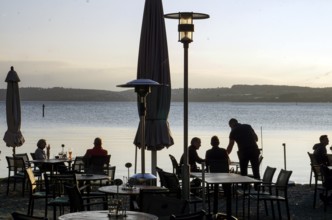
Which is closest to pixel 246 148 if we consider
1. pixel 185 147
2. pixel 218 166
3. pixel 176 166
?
pixel 176 166

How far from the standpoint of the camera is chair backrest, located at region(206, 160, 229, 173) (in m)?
12.5

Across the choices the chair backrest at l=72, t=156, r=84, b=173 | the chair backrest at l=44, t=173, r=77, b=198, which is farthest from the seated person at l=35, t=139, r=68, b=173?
the chair backrest at l=44, t=173, r=77, b=198

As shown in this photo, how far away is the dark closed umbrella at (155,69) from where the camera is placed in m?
12.7

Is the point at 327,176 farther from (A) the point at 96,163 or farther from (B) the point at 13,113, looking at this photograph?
Result: (B) the point at 13,113

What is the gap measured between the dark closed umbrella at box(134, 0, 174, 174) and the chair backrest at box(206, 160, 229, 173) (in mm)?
827

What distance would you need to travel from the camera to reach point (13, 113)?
17406mm

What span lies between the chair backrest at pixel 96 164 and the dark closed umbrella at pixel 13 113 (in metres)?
4.26

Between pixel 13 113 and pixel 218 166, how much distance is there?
6.48 m

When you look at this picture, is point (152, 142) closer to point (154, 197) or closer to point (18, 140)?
point (154, 197)

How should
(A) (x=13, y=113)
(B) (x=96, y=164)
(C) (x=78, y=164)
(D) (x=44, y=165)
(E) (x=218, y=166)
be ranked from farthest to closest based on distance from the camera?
1. (A) (x=13, y=113)
2. (D) (x=44, y=165)
3. (C) (x=78, y=164)
4. (B) (x=96, y=164)
5. (E) (x=218, y=166)

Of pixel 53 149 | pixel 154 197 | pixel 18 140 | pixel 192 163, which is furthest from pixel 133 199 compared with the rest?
pixel 53 149

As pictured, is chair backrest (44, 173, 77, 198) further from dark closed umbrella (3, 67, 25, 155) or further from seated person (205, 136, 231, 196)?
dark closed umbrella (3, 67, 25, 155)

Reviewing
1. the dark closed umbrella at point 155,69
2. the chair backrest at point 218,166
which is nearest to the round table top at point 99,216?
the chair backrest at point 218,166

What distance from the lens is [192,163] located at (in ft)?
46.4
